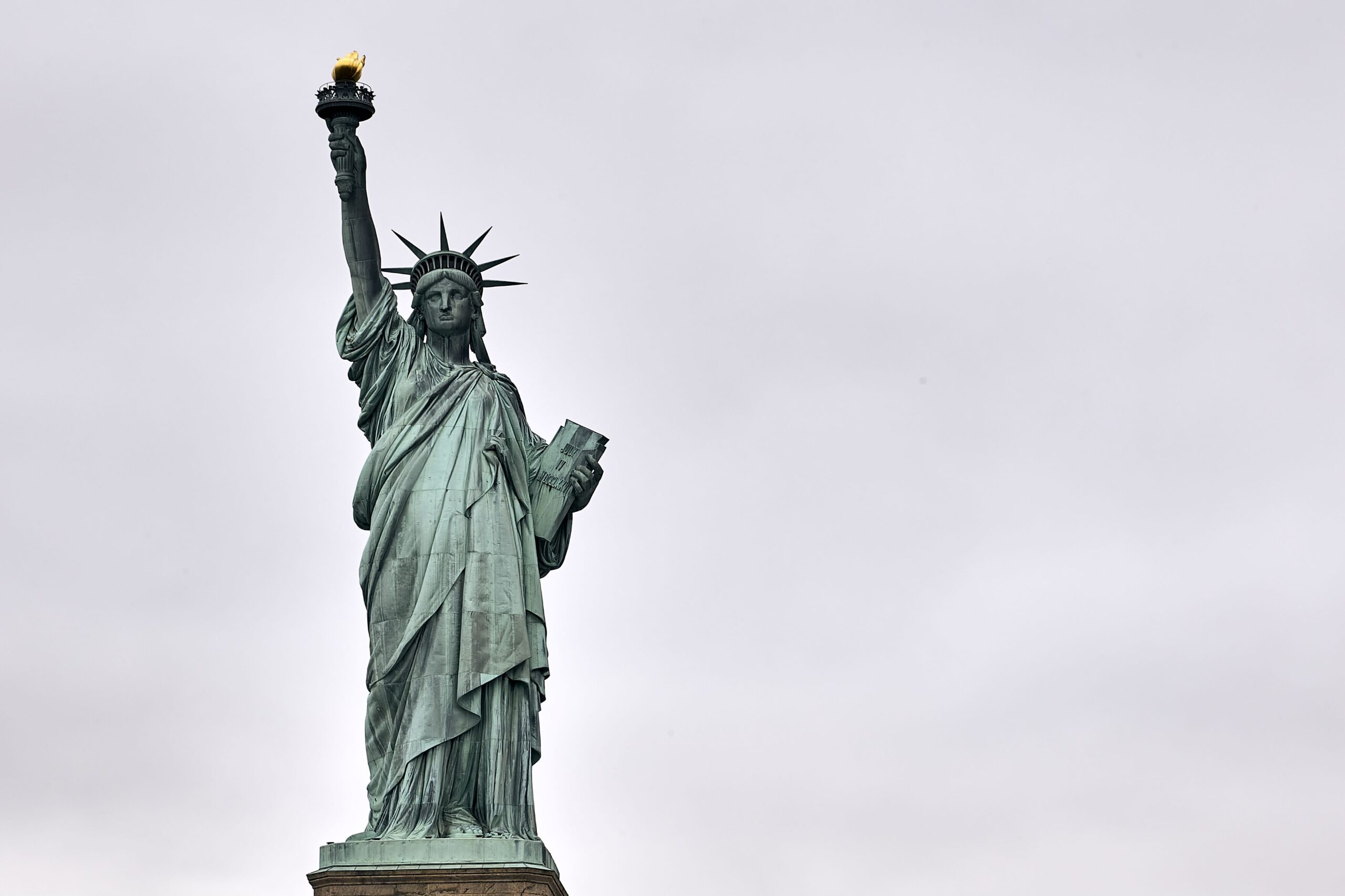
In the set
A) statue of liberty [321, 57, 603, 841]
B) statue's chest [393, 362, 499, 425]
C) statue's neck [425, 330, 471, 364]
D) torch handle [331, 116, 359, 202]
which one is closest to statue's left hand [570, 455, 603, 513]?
statue of liberty [321, 57, 603, 841]

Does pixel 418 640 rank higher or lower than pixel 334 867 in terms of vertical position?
higher

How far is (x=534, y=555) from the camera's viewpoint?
81.5ft

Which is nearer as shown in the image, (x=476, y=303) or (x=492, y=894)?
(x=492, y=894)

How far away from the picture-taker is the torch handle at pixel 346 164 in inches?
982

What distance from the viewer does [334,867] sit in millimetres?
22859

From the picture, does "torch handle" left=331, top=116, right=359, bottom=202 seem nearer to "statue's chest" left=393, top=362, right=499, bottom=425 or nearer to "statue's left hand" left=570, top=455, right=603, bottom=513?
"statue's chest" left=393, top=362, right=499, bottom=425

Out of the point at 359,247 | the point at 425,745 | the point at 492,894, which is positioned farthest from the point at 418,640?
the point at 359,247

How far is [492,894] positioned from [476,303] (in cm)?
691

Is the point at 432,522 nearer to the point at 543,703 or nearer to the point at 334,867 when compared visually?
the point at 543,703

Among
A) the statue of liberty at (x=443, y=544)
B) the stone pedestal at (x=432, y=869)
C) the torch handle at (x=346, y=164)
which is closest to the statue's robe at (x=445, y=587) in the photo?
the statue of liberty at (x=443, y=544)

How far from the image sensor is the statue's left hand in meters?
25.3

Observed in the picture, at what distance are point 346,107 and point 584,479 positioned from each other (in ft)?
16.2

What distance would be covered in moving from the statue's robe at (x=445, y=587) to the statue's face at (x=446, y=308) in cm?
30

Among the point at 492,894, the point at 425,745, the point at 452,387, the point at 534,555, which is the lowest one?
the point at 492,894
